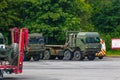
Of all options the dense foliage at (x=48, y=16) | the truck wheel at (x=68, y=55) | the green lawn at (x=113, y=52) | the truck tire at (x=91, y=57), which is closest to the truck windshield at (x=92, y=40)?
the truck tire at (x=91, y=57)

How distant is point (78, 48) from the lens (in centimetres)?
4666

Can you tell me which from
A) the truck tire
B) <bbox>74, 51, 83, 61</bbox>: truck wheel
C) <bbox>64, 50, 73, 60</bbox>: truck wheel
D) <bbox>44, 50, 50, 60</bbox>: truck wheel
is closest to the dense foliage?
<bbox>64, 50, 73, 60</bbox>: truck wheel

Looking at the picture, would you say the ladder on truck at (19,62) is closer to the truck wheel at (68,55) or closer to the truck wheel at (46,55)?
the truck wheel at (68,55)

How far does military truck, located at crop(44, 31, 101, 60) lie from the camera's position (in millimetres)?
45844

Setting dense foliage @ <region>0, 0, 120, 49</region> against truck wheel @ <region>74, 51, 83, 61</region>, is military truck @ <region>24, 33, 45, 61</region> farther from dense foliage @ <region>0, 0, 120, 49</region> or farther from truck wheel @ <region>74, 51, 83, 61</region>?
dense foliage @ <region>0, 0, 120, 49</region>

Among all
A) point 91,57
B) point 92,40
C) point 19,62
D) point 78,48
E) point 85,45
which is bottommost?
point 91,57

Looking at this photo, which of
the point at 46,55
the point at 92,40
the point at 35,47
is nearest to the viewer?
the point at 35,47

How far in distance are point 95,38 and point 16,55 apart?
22.9 m

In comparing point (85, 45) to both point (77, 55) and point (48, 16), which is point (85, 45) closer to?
point (77, 55)

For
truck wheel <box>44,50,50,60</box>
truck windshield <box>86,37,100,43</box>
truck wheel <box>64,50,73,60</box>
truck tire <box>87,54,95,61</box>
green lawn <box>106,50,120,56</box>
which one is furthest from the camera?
green lawn <box>106,50,120,56</box>

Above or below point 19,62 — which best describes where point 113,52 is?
below

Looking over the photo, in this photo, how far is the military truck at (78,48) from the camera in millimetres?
45844

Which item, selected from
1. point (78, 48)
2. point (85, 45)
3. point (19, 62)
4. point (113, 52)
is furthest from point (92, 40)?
point (19, 62)

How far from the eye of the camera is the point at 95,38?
152 feet
